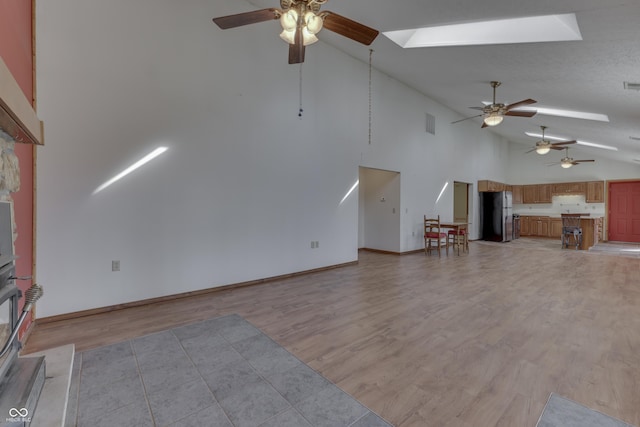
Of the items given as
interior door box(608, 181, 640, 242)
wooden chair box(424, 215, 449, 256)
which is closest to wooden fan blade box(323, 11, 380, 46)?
wooden chair box(424, 215, 449, 256)

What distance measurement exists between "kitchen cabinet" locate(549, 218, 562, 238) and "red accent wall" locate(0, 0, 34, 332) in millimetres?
13731

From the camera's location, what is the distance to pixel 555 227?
33.8 feet

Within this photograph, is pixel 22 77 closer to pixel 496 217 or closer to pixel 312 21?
pixel 312 21

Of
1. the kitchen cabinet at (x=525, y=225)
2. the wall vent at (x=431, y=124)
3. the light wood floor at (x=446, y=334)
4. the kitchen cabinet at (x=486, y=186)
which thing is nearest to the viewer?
the light wood floor at (x=446, y=334)

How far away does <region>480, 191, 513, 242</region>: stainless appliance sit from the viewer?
9227 mm

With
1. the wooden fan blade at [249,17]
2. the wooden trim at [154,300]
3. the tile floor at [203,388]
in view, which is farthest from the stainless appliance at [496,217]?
the tile floor at [203,388]

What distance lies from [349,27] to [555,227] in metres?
11.7

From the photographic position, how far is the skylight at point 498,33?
305 cm

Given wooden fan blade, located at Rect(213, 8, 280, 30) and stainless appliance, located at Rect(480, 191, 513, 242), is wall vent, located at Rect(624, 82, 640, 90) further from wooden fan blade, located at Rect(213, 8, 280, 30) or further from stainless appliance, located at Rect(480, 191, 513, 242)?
stainless appliance, located at Rect(480, 191, 513, 242)

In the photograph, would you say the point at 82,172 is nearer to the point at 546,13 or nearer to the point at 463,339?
the point at 463,339

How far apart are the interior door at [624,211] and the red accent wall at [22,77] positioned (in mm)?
14279

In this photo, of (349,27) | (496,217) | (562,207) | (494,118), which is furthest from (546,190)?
(349,27)

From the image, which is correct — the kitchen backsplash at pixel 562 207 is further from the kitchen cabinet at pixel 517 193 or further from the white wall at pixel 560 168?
the white wall at pixel 560 168

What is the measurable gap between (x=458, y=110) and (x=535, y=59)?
15.3 feet
